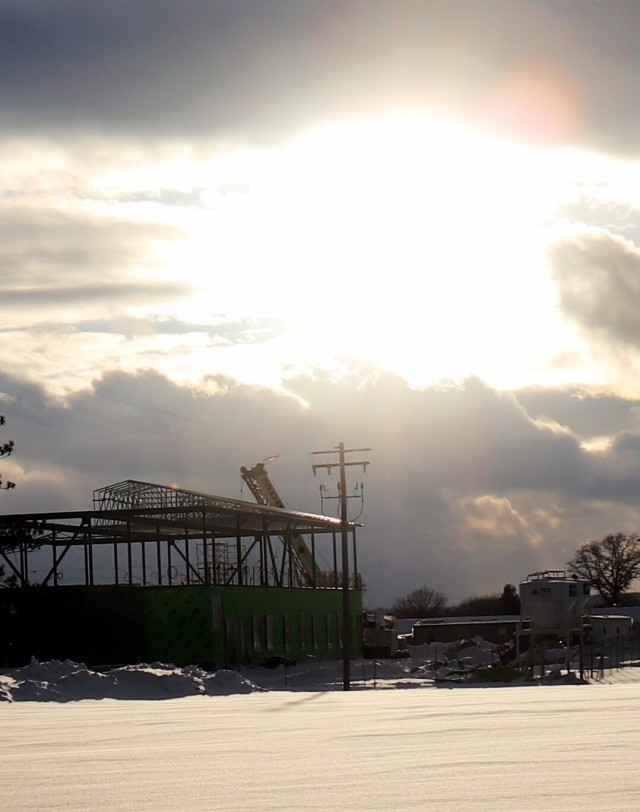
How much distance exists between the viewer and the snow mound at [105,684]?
23859mm

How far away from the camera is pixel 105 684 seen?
2669 centimetres

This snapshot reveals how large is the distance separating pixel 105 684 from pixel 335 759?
18.4 metres

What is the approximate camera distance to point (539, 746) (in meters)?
9.70

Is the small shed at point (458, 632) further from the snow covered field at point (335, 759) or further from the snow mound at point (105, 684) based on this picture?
the snow covered field at point (335, 759)

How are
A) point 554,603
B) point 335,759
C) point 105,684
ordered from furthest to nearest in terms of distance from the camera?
point 554,603 < point 105,684 < point 335,759

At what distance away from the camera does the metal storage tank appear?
57.9 meters

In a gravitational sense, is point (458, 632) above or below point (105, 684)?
below

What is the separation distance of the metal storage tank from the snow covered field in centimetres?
4192

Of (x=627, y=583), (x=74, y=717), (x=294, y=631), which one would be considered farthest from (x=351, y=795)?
(x=627, y=583)

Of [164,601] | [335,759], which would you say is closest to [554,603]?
[164,601]

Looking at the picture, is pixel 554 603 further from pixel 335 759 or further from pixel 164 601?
pixel 335 759

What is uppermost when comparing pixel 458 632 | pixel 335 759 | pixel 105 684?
pixel 335 759

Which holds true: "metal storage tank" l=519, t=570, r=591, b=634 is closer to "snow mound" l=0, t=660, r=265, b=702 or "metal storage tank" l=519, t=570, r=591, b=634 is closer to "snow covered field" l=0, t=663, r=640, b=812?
"snow mound" l=0, t=660, r=265, b=702

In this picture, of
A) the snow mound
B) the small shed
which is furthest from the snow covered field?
the small shed
